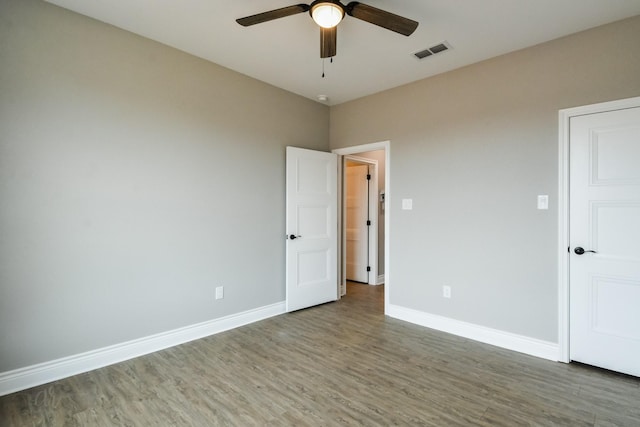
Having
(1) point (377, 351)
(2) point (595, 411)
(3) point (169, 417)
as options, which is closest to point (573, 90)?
(2) point (595, 411)

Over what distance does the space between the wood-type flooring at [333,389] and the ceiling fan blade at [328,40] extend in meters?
2.42

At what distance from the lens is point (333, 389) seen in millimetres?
2285

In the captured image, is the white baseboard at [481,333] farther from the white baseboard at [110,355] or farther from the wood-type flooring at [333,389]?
the white baseboard at [110,355]

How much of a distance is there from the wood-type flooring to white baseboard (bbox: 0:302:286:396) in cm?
7

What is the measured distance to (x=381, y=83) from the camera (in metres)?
3.71

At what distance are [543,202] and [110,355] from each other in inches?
156

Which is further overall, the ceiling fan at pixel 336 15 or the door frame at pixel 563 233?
the door frame at pixel 563 233

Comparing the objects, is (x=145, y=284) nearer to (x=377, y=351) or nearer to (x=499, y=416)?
(x=377, y=351)

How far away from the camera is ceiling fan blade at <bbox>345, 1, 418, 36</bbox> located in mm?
1892

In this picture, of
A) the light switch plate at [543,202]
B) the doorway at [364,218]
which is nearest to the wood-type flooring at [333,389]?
the light switch plate at [543,202]

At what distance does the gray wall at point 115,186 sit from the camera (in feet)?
7.37

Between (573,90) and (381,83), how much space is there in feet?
6.03

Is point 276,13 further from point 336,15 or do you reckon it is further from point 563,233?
point 563,233

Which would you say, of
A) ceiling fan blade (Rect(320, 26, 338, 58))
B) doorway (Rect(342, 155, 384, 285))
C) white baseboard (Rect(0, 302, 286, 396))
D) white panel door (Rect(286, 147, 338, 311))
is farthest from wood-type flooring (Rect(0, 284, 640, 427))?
ceiling fan blade (Rect(320, 26, 338, 58))
